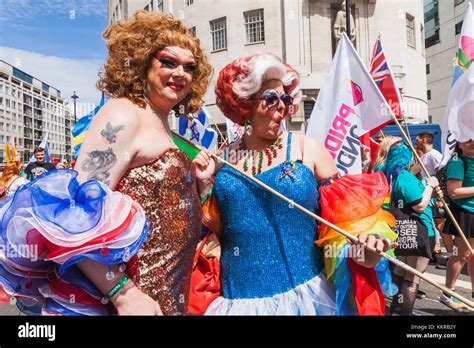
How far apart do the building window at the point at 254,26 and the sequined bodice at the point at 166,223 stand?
713 inches

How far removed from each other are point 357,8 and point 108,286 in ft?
67.7

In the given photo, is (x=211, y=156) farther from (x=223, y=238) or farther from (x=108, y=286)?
(x=108, y=286)

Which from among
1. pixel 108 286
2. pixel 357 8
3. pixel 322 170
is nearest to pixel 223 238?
pixel 322 170

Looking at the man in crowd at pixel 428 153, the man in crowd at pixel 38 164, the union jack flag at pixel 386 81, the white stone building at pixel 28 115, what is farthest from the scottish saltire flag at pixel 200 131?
the white stone building at pixel 28 115

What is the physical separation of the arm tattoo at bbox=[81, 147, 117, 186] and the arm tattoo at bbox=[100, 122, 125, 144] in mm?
36

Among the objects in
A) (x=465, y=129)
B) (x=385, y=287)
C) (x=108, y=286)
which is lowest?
(x=385, y=287)

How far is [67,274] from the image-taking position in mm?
1360

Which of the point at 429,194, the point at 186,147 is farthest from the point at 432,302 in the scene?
the point at 186,147

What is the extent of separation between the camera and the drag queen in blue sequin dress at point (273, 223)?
1.88 metres

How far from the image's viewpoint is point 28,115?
250ft

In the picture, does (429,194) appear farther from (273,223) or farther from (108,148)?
(108,148)

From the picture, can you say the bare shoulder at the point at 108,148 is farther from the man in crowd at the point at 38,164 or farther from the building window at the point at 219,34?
the building window at the point at 219,34

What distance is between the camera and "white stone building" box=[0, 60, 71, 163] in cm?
5966

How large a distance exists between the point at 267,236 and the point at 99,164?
34.7 inches
